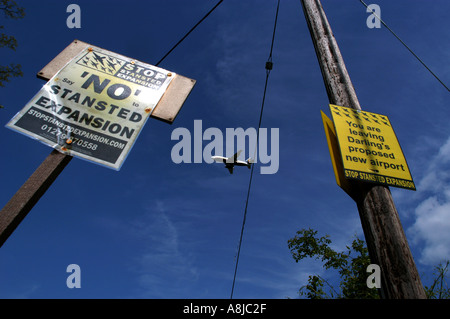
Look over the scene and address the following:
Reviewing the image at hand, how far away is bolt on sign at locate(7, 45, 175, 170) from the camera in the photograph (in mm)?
2394

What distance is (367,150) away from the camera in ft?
9.98

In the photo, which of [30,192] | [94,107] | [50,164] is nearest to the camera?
[30,192]

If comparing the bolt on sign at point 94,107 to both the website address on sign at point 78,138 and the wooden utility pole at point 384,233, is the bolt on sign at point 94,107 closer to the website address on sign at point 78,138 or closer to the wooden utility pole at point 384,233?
the website address on sign at point 78,138

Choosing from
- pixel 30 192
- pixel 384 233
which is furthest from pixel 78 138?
pixel 384 233

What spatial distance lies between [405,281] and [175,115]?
8.80 ft

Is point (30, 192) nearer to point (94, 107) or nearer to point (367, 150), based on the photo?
point (94, 107)

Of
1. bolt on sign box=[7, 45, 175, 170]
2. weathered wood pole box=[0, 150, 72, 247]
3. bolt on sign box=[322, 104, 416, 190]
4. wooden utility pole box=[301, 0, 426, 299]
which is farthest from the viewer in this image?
bolt on sign box=[322, 104, 416, 190]

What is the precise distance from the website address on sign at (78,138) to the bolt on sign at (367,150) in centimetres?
235

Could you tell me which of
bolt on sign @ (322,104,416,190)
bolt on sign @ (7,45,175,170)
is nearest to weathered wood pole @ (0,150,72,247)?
bolt on sign @ (7,45,175,170)

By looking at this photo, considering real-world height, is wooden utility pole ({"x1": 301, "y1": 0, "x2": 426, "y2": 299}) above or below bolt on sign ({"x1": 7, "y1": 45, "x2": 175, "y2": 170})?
below

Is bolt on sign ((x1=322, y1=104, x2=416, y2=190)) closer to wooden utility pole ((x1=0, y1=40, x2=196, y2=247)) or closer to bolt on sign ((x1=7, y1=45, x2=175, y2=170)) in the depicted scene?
wooden utility pole ((x1=0, y1=40, x2=196, y2=247))

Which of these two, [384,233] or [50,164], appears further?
[384,233]

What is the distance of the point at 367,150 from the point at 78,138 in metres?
3.08
